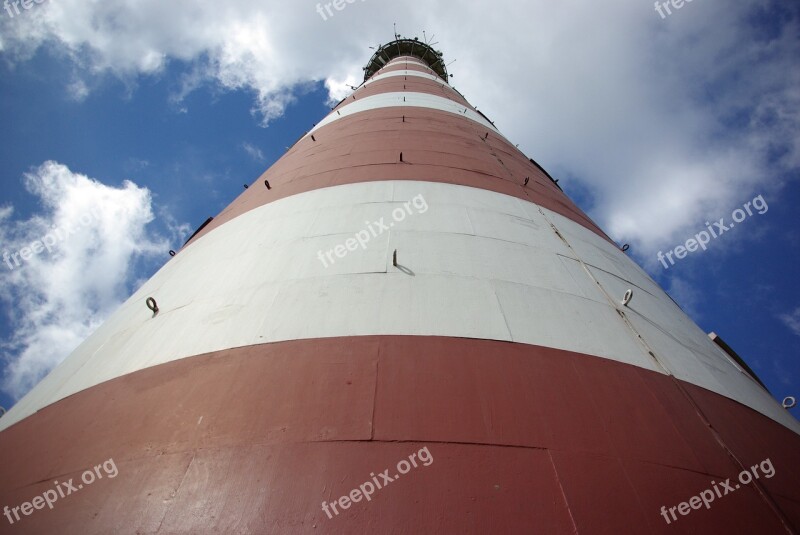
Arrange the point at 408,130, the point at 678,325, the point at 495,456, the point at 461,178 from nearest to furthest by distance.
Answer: the point at 495,456, the point at 678,325, the point at 461,178, the point at 408,130

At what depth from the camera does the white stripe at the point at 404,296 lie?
94.3 inches

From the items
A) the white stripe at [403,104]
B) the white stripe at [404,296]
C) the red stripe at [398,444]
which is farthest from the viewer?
the white stripe at [403,104]

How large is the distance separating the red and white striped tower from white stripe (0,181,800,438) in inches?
0.7

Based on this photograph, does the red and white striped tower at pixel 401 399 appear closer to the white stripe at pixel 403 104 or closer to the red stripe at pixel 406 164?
the red stripe at pixel 406 164

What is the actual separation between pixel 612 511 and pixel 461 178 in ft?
10.5

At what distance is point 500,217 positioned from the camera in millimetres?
3580

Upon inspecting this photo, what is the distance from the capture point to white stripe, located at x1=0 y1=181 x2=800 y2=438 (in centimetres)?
239

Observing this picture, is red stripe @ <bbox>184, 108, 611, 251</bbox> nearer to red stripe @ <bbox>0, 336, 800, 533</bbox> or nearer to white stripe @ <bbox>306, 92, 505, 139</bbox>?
white stripe @ <bbox>306, 92, 505, 139</bbox>

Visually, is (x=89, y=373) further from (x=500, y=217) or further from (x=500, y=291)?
(x=500, y=217)

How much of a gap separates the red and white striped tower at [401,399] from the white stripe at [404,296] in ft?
0.06

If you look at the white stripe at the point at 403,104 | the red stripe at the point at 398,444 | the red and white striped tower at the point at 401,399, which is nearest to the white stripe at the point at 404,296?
the red and white striped tower at the point at 401,399

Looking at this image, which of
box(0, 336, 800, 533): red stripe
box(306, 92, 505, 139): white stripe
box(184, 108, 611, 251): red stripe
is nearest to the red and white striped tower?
box(0, 336, 800, 533): red stripe

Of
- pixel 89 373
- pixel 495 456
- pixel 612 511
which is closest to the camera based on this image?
pixel 612 511

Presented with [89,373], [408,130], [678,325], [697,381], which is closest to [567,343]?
[697,381]
